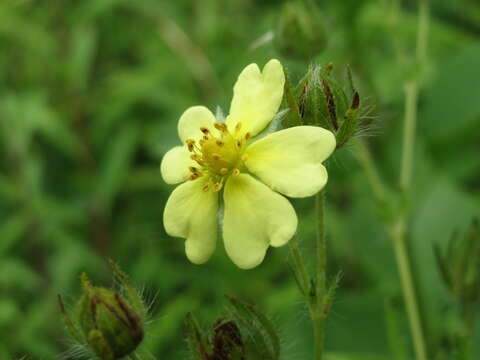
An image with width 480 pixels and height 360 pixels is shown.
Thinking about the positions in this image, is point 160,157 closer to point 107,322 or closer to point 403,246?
point 403,246

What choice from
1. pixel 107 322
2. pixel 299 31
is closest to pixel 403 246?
pixel 299 31

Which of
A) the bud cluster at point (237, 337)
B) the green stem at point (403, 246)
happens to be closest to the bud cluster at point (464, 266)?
the green stem at point (403, 246)

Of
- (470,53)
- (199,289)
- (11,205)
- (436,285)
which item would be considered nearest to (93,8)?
(11,205)

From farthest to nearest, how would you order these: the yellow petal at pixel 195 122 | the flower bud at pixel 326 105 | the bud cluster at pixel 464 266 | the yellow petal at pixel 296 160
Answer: the bud cluster at pixel 464 266, the yellow petal at pixel 195 122, the flower bud at pixel 326 105, the yellow petal at pixel 296 160

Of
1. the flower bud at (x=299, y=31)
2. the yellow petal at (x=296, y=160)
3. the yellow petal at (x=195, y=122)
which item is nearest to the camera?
the yellow petal at (x=296, y=160)

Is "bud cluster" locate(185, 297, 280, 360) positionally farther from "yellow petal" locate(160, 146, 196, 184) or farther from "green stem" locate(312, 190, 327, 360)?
"yellow petal" locate(160, 146, 196, 184)

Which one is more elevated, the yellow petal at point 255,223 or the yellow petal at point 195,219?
the yellow petal at point 195,219

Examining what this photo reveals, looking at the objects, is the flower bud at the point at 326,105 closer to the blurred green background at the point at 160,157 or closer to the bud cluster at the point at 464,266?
the bud cluster at the point at 464,266

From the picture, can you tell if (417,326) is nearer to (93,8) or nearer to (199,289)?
(199,289)
